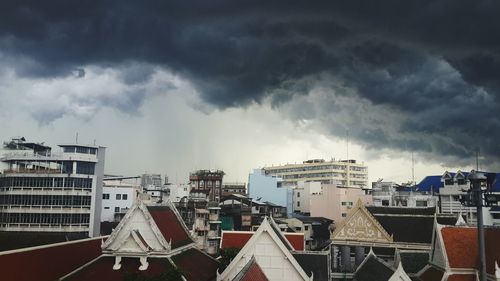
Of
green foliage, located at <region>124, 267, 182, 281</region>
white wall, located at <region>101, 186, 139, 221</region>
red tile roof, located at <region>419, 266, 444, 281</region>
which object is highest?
white wall, located at <region>101, 186, 139, 221</region>

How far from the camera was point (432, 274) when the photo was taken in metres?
34.8

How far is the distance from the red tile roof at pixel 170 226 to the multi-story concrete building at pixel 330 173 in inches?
4349

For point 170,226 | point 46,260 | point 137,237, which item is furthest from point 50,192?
point 137,237

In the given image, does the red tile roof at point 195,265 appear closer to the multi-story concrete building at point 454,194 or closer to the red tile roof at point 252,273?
the red tile roof at point 252,273

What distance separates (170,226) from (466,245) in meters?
21.3

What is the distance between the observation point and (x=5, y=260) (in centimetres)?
2712

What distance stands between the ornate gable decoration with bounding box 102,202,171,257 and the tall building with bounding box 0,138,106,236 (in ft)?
125

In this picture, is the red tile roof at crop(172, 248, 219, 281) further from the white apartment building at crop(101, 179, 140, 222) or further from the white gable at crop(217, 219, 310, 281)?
the white apartment building at crop(101, 179, 140, 222)

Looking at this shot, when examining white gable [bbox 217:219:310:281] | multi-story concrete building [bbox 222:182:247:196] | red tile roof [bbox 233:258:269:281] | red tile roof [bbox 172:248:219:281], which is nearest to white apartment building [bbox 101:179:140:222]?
multi-story concrete building [bbox 222:182:247:196]

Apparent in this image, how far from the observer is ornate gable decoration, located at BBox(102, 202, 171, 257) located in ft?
106

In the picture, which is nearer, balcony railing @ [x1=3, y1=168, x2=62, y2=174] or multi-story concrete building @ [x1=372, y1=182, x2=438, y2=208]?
balcony railing @ [x1=3, y1=168, x2=62, y2=174]

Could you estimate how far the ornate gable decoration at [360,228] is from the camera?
48000 mm

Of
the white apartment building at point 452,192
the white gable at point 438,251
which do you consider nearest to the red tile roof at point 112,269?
the white gable at point 438,251

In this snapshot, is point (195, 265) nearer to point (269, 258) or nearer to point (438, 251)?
point (269, 258)
